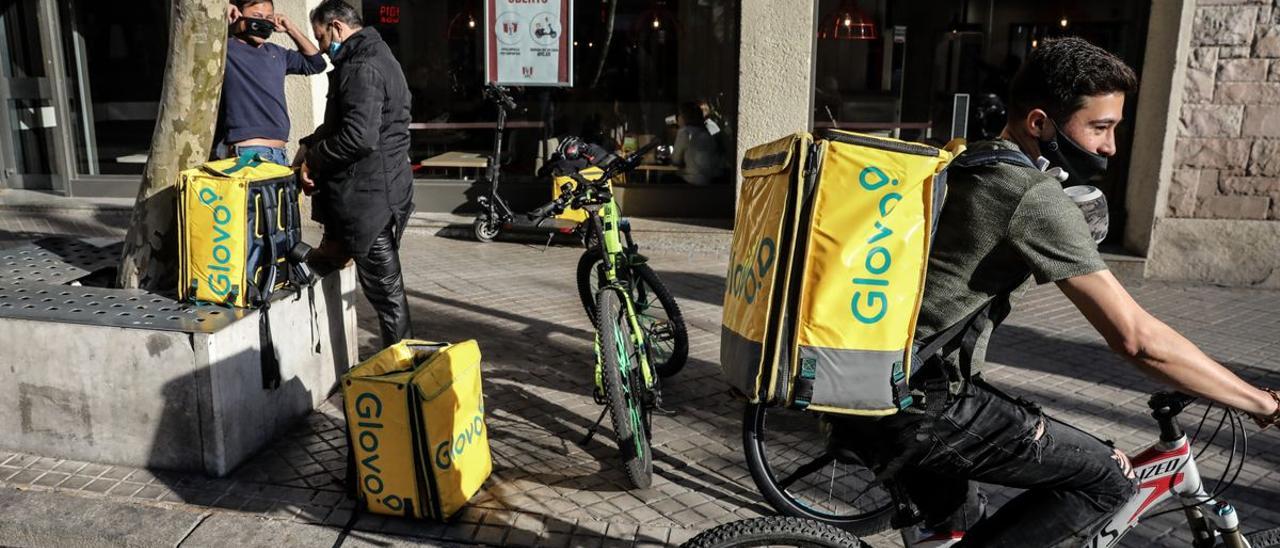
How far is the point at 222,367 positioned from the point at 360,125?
4.12ft

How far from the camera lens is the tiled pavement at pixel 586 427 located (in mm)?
3572

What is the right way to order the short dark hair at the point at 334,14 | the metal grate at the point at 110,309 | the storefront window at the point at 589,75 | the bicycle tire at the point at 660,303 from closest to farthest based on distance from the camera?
the metal grate at the point at 110,309 → the short dark hair at the point at 334,14 → the bicycle tire at the point at 660,303 → the storefront window at the point at 589,75

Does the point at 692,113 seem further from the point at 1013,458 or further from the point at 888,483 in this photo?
the point at 1013,458

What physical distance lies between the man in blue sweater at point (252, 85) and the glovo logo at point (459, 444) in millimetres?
2294

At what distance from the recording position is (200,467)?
12.7 feet

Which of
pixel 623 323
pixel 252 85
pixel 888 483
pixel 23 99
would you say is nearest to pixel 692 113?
pixel 252 85

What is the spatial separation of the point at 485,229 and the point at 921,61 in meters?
4.79

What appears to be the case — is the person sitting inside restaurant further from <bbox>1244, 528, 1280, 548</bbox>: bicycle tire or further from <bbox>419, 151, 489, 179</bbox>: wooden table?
<bbox>1244, 528, 1280, 548</bbox>: bicycle tire

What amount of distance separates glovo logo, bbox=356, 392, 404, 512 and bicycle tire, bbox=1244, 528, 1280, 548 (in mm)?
2685

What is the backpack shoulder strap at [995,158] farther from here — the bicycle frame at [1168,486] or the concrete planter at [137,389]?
the concrete planter at [137,389]

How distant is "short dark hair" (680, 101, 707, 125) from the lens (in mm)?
9930

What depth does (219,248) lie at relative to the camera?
397 cm

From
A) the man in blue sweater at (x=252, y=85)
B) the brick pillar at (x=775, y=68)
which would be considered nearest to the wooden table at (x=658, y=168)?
the brick pillar at (x=775, y=68)

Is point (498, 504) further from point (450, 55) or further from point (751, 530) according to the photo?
point (450, 55)
